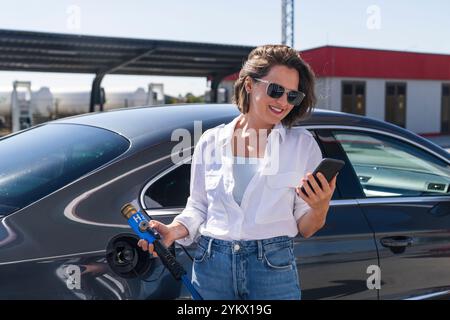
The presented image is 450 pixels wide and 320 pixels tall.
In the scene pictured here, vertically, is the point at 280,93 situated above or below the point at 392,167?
above

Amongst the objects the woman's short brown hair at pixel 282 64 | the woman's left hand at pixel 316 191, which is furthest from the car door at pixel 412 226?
the woman's left hand at pixel 316 191

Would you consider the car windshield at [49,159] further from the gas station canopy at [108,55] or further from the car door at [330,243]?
the gas station canopy at [108,55]

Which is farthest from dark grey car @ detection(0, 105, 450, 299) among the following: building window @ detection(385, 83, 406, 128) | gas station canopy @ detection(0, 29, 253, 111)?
building window @ detection(385, 83, 406, 128)

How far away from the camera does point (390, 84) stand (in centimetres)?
2748

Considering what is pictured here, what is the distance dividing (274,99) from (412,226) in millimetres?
1381

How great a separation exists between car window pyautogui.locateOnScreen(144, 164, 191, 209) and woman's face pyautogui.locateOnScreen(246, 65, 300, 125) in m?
0.57

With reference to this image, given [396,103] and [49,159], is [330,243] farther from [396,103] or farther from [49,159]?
[396,103]

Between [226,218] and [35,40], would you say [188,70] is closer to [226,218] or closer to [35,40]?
[35,40]

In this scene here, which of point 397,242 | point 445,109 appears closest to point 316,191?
point 397,242

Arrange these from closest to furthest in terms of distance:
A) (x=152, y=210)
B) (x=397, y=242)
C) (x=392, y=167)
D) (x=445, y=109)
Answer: (x=152, y=210) → (x=397, y=242) → (x=392, y=167) → (x=445, y=109)

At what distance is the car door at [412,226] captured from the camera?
2.75 metres

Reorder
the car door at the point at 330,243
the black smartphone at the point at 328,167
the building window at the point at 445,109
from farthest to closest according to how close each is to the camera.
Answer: the building window at the point at 445,109 → the car door at the point at 330,243 → the black smartphone at the point at 328,167

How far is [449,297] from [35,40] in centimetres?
1599

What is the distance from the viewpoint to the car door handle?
273cm
